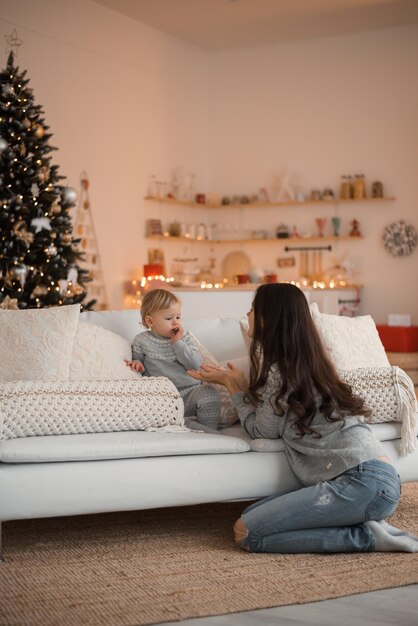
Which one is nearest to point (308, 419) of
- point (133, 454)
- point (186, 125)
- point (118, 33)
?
point (133, 454)

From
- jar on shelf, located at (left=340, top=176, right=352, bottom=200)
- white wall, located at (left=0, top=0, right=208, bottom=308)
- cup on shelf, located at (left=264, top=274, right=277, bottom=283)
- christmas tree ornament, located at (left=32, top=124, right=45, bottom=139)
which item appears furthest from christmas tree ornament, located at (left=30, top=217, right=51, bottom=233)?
jar on shelf, located at (left=340, top=176, right=352, bottom=200)

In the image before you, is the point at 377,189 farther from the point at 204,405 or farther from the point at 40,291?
the point at 204,405

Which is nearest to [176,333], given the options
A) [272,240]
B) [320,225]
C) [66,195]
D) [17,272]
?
[17,272]

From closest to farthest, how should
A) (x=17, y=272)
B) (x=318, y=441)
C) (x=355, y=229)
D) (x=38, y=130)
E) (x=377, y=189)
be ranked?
1. (x=318, y=441)
2. (x=17, y=272)
3. (x=38, y=130)
4. (x=377, y=189)
5. (x=355, y=229)

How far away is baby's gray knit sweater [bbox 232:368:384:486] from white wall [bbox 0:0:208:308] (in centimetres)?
529

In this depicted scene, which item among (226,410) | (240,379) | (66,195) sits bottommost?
(226,410)

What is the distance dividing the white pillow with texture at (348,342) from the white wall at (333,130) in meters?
5.60

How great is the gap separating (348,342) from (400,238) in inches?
228

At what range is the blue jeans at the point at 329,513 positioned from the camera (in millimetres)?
3146

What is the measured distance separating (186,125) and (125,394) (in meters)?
7.02

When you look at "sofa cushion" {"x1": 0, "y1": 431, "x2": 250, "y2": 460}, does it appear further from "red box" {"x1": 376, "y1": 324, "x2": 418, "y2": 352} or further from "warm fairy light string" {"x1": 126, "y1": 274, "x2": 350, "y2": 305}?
"red box" {"x1": 376, "y1": 324, "x2": 418, "y2": 352}

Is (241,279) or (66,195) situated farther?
(241,279)

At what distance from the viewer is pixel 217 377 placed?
141 inches

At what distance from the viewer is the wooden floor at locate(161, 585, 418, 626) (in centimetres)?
256
